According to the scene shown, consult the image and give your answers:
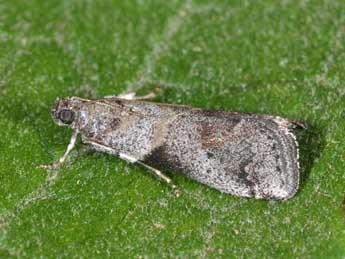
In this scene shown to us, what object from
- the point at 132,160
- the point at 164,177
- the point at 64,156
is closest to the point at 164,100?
the point at 132,160

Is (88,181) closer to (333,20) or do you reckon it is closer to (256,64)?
(256,64)

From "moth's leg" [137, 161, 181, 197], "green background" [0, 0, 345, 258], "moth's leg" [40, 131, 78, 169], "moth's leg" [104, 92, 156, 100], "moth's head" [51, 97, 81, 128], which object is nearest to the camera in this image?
"green background" [0, 0, 345, 258]

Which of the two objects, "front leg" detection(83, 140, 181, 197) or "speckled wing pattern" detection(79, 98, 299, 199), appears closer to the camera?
"speckled wing pattern" detection(79, 98, 299, 199)

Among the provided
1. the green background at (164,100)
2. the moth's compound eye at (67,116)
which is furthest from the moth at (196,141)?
the green background at (164,100)

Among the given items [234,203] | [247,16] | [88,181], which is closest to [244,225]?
[234,203]

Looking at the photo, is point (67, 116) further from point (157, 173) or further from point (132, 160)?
point (157, 173)

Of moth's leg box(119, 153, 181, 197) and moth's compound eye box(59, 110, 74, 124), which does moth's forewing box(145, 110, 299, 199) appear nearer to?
moth's leg box(119, 153, 181, 197)

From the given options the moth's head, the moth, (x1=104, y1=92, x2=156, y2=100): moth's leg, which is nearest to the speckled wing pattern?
the moth
